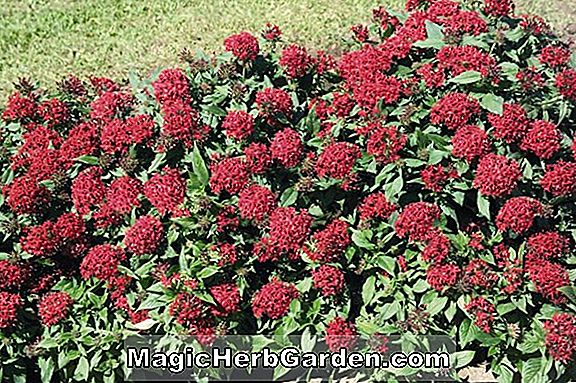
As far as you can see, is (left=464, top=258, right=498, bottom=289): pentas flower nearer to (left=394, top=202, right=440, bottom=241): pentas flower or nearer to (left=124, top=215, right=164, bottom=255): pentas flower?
(left=394, top=202, right=440, bottom=241): pentas flower

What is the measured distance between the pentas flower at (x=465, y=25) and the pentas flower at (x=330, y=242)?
1.25 metres

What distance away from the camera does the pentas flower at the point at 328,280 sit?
330 centimetres

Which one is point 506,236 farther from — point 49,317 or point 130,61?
point 130,61

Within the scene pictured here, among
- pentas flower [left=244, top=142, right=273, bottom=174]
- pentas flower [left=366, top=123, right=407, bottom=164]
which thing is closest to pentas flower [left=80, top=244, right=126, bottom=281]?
pentas flower [left=244, top=142, right=273, bottom=174]

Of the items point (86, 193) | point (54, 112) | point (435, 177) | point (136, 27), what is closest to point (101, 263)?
point (86, 193)

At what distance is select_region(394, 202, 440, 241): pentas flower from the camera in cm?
335

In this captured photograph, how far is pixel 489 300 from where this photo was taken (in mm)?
3297

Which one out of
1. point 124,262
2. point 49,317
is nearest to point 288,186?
point 124,262

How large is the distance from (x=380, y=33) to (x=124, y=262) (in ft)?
6.44

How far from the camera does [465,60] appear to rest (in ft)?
12.2

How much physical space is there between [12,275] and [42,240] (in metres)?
0.19

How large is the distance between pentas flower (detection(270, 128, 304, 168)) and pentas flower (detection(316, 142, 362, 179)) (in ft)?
0.34

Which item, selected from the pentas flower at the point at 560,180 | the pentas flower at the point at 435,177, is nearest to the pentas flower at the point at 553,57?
the pentas flower at the point at 560,180

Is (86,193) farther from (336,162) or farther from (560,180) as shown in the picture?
(560,180)
